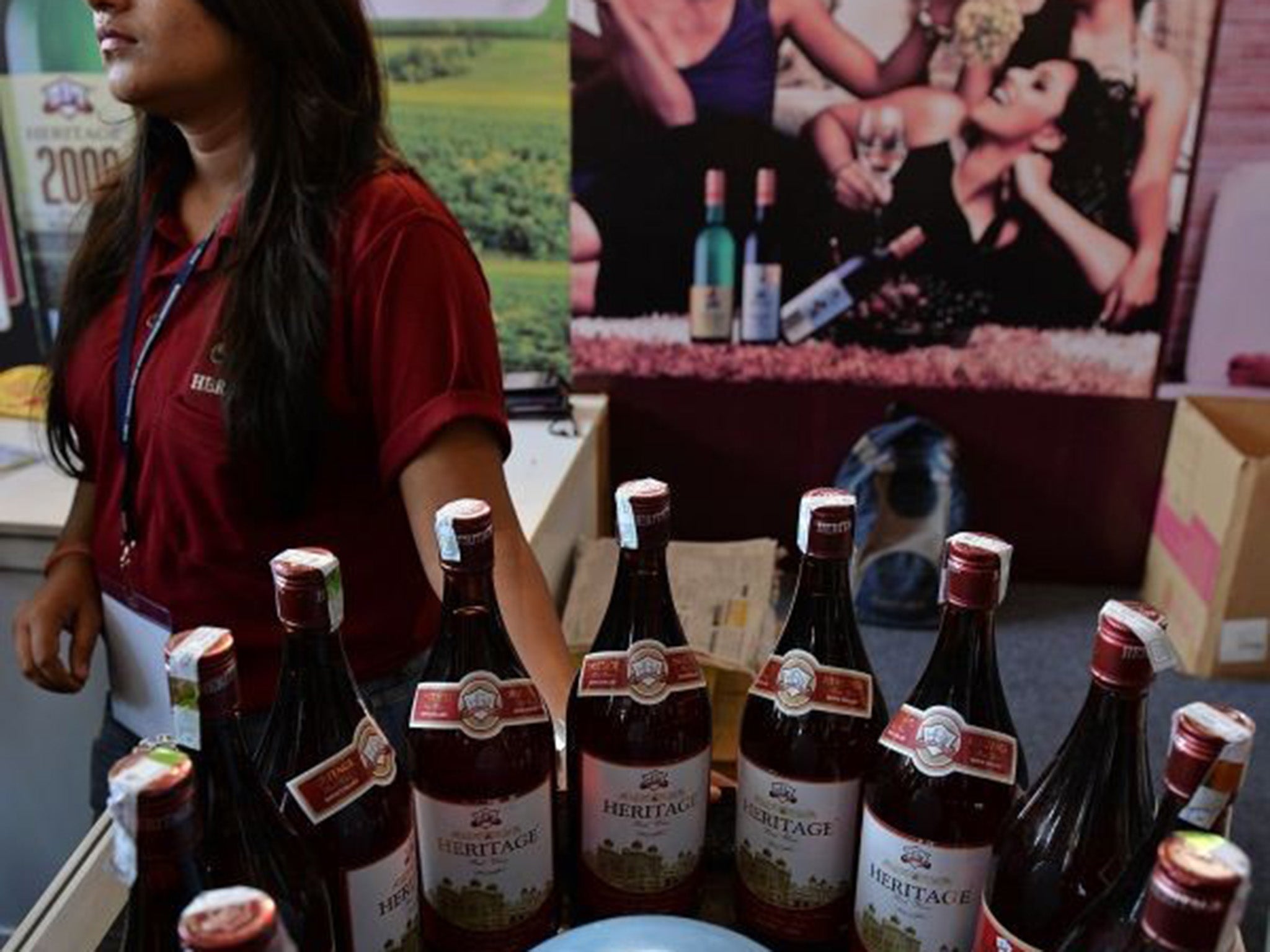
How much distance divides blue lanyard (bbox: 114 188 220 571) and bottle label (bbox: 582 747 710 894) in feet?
2.10

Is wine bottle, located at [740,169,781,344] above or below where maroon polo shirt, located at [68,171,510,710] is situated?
below

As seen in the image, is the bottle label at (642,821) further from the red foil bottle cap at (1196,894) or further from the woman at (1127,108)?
the woman at (1127,108)

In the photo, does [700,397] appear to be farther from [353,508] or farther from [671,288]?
[353,508]

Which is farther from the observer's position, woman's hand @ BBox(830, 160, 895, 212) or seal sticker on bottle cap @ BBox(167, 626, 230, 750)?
woman's hand @ BBox(830, 160, 895, 212)

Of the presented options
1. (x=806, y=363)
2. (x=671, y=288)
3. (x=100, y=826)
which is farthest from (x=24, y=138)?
(x=100, y=826)

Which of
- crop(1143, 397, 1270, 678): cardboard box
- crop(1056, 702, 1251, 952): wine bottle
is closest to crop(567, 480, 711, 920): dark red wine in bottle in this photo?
crop(1056, 702, 1251, 952): wine bottle

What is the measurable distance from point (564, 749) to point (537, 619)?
17 cm

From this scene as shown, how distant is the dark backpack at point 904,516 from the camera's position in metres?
2.75

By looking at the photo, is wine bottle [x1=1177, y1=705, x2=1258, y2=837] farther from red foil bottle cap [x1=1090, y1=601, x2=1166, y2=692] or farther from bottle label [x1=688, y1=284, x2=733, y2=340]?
bottle label [x1=688, y1=284, x2=733, y2=340]

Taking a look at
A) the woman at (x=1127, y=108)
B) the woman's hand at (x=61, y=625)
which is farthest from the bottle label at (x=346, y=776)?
the woman at (x=1127, y=108)

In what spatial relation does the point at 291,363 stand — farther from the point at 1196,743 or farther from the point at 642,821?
the point at 1196,743

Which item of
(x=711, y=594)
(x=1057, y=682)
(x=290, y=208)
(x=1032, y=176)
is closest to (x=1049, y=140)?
(x=1032, y=176)

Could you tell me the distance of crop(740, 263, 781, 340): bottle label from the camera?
2.74 m

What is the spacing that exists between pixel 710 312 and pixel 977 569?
2213 millimetres
